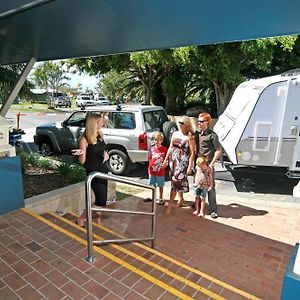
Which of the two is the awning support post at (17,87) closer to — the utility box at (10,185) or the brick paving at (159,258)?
the utility box at (10,185)

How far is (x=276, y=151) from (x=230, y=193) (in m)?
1.40

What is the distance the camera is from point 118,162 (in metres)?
7.80

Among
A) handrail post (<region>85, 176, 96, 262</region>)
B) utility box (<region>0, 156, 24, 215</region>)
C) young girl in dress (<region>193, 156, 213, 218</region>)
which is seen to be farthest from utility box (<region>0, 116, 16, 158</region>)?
young girl in dress (<region>193, 156, 213, 218</region>)

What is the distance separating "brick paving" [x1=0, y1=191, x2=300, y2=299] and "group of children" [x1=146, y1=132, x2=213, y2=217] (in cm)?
32

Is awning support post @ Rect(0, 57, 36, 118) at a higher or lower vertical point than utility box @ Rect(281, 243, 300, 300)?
higher

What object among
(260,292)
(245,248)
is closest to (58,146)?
(245,248)

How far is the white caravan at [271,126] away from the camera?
6469mm

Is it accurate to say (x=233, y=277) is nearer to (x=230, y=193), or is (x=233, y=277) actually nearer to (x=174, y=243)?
(x=174, y=243)

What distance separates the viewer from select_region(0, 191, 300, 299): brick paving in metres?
2.54

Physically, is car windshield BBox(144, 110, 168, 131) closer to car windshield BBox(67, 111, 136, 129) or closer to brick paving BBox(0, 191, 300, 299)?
car windshield BBox(67, 111, 136, 129)

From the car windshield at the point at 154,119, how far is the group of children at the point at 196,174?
1964mm

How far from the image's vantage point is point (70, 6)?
3.22m

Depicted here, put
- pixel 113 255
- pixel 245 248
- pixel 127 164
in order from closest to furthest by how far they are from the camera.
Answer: pixel 113 255, pixel 245 248, pixel 127 164

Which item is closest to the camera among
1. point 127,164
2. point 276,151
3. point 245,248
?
point 245,248
